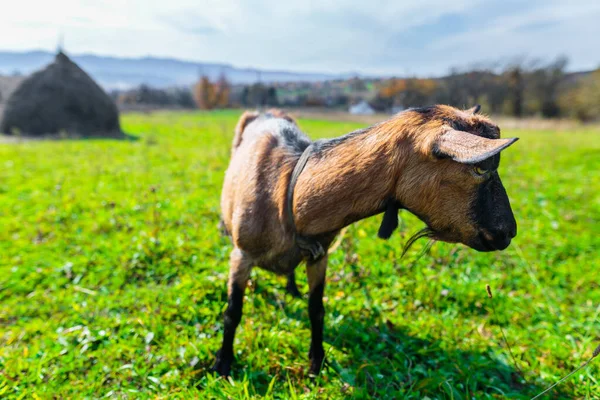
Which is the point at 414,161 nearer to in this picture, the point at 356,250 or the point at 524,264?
the point at 356,250

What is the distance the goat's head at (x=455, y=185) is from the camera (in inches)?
73.9

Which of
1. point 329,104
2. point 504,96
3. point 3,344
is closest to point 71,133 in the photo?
point 3,344

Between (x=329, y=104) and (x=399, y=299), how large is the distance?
1338 inches

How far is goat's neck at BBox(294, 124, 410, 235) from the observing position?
2029 millimetres

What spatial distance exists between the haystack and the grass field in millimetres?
11880

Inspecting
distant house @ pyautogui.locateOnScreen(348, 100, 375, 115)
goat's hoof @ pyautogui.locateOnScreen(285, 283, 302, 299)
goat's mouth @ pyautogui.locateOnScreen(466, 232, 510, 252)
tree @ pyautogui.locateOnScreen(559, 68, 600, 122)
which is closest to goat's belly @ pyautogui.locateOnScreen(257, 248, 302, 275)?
goat's mouth @ pyautogui.locateOnScreen(466, 232, 510, 252)

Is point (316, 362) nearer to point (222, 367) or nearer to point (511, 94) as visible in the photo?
point (222, 367)

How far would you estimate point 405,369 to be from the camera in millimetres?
2939

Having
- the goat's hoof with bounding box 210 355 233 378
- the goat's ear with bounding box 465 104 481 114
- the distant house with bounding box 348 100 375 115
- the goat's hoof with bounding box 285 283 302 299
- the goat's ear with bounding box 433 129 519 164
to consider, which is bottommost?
the goat's hoof with bounding box 210 355 233 378

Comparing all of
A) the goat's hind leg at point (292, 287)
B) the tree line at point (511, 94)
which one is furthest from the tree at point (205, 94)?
the goat's hind leg at point (292, 287)

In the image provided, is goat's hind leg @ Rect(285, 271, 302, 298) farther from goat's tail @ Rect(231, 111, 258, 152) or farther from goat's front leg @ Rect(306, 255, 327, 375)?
goat's tail @ Rect(231, 111, 258, 152)

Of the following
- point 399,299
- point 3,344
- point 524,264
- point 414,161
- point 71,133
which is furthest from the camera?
point 71,133

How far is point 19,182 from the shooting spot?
7.69 m

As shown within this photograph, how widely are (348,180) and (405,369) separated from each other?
1873 millimetres
